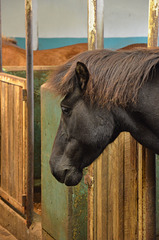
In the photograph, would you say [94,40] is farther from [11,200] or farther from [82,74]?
[11,200]

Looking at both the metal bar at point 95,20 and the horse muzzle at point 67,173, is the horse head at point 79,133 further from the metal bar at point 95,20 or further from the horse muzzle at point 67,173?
the metal bar at point 95,20

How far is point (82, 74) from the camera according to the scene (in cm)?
174

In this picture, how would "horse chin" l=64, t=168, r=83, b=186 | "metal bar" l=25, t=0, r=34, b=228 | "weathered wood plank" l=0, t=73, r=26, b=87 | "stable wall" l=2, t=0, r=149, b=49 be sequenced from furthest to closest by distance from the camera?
"stable wall" l=2, t=0, r=149, b=49, "weathered wood plank" l=0, t=73, r=26, b=87, "metal bar" l=25, t=0, r=34, b=228, "horse chin" l=64, t=168, r=83, b=186

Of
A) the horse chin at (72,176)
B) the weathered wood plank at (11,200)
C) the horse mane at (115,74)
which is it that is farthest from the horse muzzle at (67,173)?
the weathered wood plank at (11,200)

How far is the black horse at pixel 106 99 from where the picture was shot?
1.70 meters

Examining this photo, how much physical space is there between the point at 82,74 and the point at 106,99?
132mm

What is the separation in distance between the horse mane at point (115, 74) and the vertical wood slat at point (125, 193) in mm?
474

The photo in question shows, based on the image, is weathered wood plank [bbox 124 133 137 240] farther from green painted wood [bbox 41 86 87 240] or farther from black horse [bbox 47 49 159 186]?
green painted wood [bbox 41 86 87 240]

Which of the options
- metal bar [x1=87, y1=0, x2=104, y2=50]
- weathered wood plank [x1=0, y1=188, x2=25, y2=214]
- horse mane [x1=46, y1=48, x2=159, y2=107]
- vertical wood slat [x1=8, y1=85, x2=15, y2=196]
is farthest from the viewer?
vertical wood slat [x1=8, y1=85, x2=15, y2=196]

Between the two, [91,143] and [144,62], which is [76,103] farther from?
[144,62]

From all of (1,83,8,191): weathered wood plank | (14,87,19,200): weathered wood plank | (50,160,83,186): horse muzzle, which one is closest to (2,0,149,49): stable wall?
(1,83,8,191): weathered wood plank

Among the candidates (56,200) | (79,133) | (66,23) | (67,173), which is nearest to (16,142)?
(56,200)

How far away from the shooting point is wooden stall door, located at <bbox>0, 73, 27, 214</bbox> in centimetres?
381

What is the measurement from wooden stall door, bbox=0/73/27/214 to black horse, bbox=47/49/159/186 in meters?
1.89
